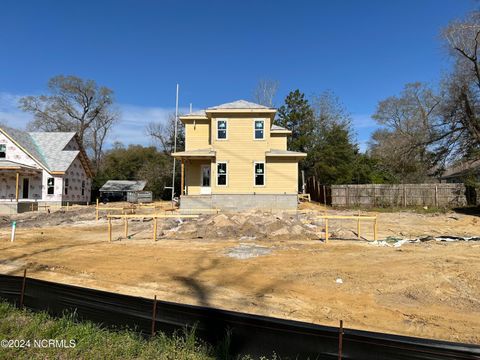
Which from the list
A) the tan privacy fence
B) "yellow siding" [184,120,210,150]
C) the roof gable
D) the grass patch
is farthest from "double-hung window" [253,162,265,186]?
the roof gable

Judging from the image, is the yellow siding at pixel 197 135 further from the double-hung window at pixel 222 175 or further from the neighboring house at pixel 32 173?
the neighboring house at pixel 32 173

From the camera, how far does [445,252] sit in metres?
11.6

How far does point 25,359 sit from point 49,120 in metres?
62.0

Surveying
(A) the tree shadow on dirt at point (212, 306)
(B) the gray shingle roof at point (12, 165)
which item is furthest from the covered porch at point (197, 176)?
(B) the gray shingle roof at point (12, 165)

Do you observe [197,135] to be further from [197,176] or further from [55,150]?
[55,150]

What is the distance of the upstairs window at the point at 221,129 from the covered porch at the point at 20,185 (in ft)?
65.6

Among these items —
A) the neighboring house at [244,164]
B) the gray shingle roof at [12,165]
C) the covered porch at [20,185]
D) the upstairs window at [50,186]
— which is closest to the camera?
the neighboring house at [244,164]

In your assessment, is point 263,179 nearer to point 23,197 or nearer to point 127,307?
point 127,307

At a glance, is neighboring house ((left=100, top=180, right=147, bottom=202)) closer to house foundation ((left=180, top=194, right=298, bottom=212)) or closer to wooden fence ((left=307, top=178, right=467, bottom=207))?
house foundation ((left=180, top=194, right=298, bottom=212))

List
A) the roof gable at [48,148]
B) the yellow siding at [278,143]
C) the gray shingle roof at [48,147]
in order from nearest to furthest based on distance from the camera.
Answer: the yellow siding at [278,143] → the roof gable at [48,148] → the gray shingle roof at [48,147]

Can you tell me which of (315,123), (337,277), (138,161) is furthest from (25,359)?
(138,161)

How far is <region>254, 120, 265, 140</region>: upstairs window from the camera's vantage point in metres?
25.2

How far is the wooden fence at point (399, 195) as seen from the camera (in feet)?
94.4

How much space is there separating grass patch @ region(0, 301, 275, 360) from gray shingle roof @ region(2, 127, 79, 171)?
3387 centimetres
